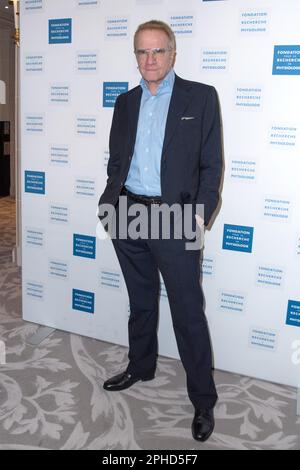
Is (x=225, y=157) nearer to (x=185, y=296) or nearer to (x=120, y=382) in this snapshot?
(x=185, y=296)

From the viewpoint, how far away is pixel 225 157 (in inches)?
92.2

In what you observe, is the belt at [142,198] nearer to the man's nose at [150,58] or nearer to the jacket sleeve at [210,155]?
the jacket sleeve at [210,155]

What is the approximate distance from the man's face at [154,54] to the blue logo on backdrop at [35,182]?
1.16 metres

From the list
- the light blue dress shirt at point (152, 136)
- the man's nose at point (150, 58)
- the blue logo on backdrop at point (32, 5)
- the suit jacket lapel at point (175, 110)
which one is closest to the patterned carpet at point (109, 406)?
the light blue dress shirt at point (152, 136)

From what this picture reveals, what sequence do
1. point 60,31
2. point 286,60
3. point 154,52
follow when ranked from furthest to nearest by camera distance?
point 60,31
point 286,60
point 154,52

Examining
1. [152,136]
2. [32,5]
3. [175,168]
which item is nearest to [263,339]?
[175,168]

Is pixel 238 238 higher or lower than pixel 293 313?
higher

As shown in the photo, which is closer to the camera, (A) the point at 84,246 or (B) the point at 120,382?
(B) the point at 120,382

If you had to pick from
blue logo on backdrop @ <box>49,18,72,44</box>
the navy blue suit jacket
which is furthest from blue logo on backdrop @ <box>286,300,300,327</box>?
blue logo on backdrop @ <box>49,18,72,44</box>

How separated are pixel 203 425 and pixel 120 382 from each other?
21.3 inches

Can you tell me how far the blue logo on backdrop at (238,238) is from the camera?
238 cm

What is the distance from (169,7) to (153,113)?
0.71m

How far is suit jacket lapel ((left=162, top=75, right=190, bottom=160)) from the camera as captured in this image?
6.32ft
